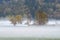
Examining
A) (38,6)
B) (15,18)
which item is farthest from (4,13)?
(38,6)

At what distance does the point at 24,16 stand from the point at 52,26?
231 millimetres

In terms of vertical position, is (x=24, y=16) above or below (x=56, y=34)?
above

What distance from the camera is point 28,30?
1.84 metres

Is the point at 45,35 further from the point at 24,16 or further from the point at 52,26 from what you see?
the point at 24,16

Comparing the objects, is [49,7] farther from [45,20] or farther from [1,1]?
[1,1]

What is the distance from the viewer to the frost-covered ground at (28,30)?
1.81 metres

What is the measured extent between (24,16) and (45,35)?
23 cm

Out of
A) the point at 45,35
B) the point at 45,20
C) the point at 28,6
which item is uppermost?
the point at 28,6

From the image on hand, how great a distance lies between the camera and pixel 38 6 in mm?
1876

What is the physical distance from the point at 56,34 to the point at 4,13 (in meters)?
0.44

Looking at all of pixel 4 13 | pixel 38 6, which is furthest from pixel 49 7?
pixel 4 13

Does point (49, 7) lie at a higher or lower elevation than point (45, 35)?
higher

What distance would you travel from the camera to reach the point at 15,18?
1.88 metres

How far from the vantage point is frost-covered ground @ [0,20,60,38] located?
181 cm
